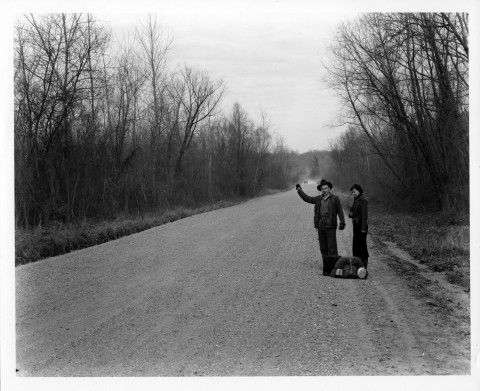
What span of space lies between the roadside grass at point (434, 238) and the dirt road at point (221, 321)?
104 cm

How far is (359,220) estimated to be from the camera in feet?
31.3

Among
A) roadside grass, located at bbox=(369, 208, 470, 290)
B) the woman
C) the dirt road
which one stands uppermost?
the woman

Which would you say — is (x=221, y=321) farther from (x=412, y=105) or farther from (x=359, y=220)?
(x=412, y=105)

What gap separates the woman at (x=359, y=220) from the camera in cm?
945

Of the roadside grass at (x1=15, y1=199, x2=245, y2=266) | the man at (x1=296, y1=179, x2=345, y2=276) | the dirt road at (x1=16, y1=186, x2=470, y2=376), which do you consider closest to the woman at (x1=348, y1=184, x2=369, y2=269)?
the man at (x1=296, y1=179, x2=345, y2=276)

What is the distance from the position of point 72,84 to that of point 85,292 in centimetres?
897

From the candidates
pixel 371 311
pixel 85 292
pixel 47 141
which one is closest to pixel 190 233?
pixel 47 141

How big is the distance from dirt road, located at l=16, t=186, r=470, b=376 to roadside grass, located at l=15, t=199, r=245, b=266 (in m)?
0.61

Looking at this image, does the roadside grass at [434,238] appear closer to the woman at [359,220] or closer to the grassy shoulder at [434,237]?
the grassy shoulder at [434,237]

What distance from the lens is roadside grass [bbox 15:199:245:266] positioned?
10.8m

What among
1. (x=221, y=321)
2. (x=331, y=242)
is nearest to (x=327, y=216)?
(x=331, y=242)

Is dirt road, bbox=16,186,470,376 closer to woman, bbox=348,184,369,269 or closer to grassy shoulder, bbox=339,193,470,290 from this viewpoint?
woman, bbox=348,184,369,269

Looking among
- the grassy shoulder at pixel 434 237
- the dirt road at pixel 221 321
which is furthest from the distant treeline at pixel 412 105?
the dirt road at pixel 221 321

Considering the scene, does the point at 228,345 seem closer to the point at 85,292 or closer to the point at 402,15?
the point at 85,292
